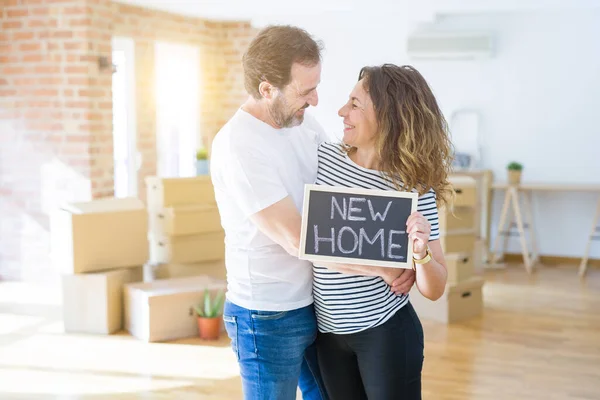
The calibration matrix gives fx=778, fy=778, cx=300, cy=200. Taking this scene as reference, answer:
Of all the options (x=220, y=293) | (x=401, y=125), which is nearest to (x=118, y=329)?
(x=220, y=293)

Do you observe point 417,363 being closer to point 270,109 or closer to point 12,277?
point 270,109

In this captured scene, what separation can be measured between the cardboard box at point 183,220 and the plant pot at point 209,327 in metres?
0.84

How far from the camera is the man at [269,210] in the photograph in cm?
179

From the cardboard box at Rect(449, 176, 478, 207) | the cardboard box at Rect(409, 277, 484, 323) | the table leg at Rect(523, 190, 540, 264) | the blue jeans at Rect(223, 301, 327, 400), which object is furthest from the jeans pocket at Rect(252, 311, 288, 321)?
the table leg at Rect(523, 190, 540, 264)

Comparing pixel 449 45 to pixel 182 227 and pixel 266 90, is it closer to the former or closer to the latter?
pixel 182 227

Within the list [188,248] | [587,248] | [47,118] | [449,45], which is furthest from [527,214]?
[47,118]

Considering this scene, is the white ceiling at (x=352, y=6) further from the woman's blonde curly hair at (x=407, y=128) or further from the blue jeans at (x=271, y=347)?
the blue jeans at (x=271, y=347)

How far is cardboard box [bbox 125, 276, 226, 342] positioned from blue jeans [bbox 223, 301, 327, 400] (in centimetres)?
276

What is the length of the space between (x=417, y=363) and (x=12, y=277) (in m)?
5.26

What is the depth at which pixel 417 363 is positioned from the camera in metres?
1.82

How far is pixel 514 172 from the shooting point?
7035 mm

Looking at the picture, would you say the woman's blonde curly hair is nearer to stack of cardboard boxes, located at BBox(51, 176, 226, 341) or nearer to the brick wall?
stack of cardboard boxes, located at BBox(51, 176, 226, 341)

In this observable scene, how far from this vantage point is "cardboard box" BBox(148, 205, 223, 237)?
206 inches

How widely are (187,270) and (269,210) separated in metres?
3.68
